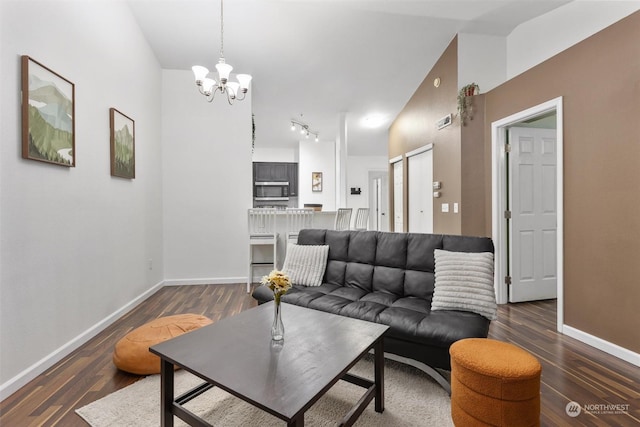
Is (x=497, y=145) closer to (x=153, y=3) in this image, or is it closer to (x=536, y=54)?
(x=536, y=54)

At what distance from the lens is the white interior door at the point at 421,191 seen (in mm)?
4559

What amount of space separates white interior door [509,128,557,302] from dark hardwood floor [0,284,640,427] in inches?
19.9

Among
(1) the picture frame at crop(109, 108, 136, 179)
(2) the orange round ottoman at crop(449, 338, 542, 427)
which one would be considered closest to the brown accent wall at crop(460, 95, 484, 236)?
(2) the orange round ottoman at crop(449, 338, 542, 427)

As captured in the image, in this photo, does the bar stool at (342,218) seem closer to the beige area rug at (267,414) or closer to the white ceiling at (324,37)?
the white ceiling at (324,37)

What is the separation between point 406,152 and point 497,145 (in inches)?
82.7

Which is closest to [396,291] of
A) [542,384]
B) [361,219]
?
[542,384]

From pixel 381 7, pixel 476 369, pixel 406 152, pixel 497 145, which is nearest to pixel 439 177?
pixel 497 145

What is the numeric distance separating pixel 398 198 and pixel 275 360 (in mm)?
5095

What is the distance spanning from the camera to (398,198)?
5.94 m

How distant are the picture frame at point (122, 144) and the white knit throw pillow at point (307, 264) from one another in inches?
77.1

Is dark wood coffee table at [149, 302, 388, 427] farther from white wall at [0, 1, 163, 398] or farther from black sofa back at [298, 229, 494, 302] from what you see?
white wall at [0, 1, 163, 398]

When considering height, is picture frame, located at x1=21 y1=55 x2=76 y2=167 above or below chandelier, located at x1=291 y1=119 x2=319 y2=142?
below

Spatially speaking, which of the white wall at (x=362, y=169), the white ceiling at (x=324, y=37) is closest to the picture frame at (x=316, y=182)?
the white wall at (x=362, y=169)

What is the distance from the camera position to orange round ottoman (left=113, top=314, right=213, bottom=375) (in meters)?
1.89
